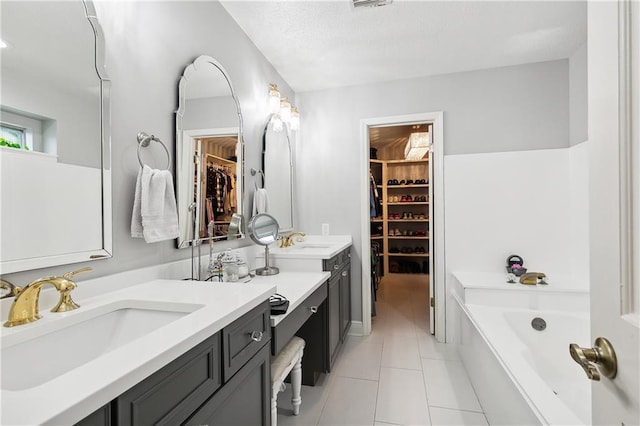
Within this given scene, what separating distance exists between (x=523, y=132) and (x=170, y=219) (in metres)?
2.98

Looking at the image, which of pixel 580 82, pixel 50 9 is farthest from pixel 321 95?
pixel 50 9

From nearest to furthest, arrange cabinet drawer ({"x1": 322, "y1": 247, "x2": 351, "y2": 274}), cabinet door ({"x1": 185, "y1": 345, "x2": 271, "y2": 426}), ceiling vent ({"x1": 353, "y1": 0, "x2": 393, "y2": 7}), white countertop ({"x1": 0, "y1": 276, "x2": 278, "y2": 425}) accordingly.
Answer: white countertop ({"x1": 0, "y1": 276, "x2": 278, "y2": 425}) → cabinet door ({"x1": 185, "y1": 345, "x2": 271, "y2": 426}) → ceiling vent ({"x1": 353, "y1": 0, "x2": 393, "y2": 7}) → cabinet drawer ({"x1": 322, "y1": 247, "x2": 351, "y2": 274})

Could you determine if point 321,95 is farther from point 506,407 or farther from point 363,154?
point 506,407

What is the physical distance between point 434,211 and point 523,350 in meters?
1.53

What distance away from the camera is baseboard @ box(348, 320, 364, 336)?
3.06 metres

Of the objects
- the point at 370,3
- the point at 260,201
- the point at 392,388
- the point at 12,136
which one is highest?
the point at 370,3

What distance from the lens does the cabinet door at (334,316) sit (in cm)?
222

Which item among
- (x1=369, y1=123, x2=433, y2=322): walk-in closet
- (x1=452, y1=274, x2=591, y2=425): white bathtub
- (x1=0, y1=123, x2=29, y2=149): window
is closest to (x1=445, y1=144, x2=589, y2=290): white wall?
(x1=452, y1=274, x2=591, y2=425): white bathtub

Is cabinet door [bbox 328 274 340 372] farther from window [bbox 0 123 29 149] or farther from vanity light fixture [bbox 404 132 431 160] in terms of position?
vanity light fixture [bbox 404 132 431 160]

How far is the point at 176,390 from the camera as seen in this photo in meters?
0.72

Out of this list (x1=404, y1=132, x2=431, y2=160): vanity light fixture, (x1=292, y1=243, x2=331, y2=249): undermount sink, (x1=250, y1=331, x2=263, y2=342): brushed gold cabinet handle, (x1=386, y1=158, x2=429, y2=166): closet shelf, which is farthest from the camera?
(x1=386, y1=158, x2=429, y2=166): closet shelf

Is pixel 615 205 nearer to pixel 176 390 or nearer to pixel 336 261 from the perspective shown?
pixel 176 390

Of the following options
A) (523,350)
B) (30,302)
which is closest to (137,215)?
(30,302)

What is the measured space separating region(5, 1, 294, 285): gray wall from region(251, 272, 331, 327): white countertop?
40 cm
